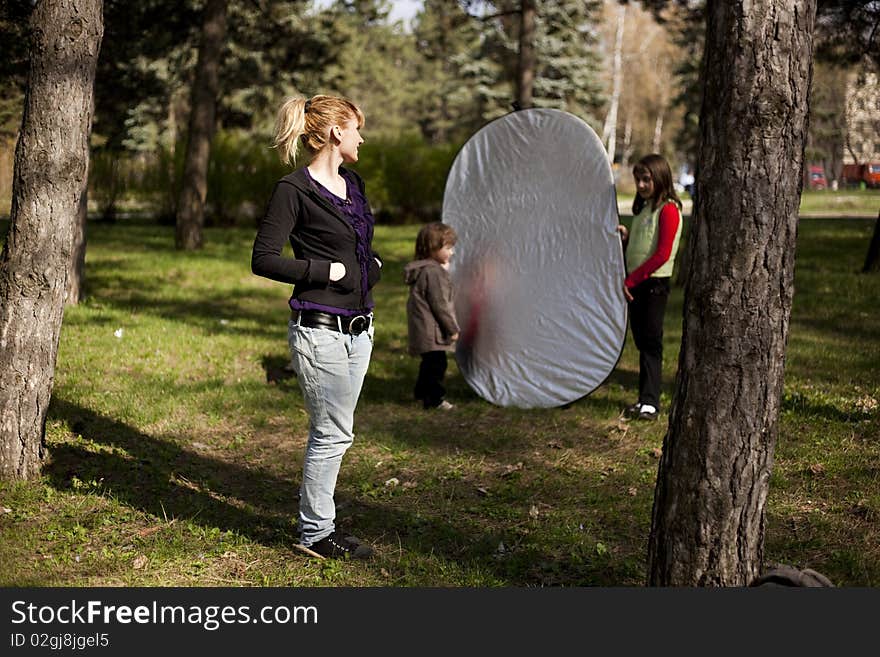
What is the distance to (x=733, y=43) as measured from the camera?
351 cm

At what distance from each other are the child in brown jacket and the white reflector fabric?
0.30m

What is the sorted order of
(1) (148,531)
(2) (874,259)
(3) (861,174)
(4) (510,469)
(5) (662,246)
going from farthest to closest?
1. (3) (861,174)
2. (2) (874,259)
3. (5) (662,246)
4. (4) (510,469)
5. (1) (148,531)

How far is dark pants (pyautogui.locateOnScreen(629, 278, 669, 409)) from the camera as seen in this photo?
23.2 ft

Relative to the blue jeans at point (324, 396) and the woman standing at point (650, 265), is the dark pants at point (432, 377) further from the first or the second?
the blue jeans at point (324, 396)

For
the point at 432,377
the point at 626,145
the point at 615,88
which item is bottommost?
the point at 432,377

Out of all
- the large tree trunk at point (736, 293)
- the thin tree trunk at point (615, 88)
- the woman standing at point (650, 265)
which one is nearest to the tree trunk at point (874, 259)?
the woman standing at point (650, 265)

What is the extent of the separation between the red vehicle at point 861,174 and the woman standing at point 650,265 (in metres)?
13.1

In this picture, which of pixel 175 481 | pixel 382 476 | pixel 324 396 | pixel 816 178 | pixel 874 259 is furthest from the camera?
pixel 816 178

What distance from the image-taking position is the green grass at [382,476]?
4594 mm

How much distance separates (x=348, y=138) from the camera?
4230 millimetres

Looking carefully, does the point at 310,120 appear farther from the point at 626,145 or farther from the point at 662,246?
the point at 626,145

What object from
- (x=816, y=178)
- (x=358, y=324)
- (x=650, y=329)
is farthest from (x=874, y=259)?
(x=816, y=178)

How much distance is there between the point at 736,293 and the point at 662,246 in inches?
133

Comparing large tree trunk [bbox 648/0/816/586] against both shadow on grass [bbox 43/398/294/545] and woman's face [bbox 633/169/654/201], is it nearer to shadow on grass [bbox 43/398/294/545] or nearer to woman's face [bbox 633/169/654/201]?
shadow on grass [bbox 43/398/294/545]
